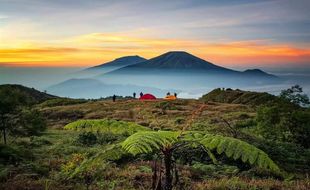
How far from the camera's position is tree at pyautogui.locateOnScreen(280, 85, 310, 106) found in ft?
84.4

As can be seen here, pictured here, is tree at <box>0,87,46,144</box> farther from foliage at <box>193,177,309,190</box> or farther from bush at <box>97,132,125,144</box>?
foliage at <box>193,177,309,190</box>

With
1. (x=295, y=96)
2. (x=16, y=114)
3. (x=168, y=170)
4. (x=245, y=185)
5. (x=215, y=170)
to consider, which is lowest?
(x=215, y=170)

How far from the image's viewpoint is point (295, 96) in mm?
26312

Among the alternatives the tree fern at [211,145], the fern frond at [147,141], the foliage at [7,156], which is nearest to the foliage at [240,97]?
the foliage at [7,156]

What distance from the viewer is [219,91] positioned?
96250mm

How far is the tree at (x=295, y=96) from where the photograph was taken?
1013 inches

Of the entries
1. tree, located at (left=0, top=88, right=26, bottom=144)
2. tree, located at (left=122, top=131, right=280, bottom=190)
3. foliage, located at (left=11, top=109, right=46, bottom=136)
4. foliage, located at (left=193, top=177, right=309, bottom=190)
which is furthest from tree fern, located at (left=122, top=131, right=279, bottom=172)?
foliage, located at (left=11, top=109, right=46, bottom=136)

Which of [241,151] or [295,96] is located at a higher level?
[295,96]

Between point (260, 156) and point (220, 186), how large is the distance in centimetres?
401

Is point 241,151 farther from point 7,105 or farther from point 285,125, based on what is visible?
point 7,105

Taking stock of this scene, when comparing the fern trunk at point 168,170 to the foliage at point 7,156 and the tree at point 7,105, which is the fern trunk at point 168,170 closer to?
the foliage at point 7,156

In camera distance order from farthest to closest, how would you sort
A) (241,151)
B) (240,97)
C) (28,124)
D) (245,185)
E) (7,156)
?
(240,97) → (28,124) → (7,156) → (245,185) → (241,151)

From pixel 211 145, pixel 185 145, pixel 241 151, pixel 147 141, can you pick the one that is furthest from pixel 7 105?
pixel 241 151

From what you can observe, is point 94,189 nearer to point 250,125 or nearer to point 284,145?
point 284,145
